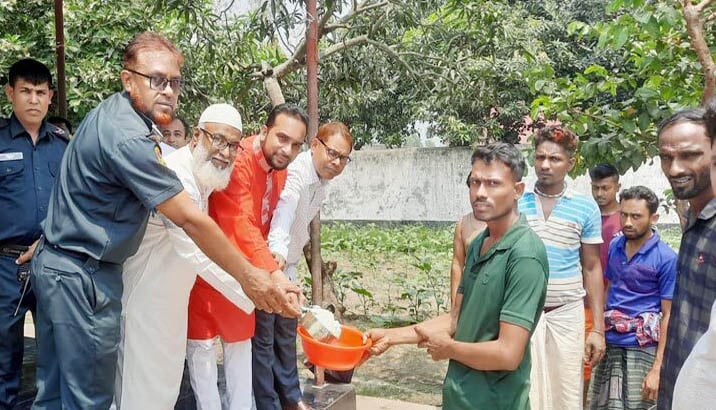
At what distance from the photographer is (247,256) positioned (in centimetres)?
314

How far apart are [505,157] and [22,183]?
2.68 meters

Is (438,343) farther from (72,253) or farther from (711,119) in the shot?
(72,253)

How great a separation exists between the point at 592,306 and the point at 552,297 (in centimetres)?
26

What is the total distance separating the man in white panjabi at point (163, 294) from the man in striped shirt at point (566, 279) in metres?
1.69

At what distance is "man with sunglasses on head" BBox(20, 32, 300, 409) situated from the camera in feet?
7.77

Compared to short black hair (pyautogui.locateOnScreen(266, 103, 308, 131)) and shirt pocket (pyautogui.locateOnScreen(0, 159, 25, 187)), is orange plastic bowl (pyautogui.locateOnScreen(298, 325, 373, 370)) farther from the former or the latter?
shirt pocket (pyautogui.locateOnScreen(0, 159, 25, 187))

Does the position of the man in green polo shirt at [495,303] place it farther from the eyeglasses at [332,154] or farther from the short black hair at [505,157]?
the eyeglasses at [332,154]

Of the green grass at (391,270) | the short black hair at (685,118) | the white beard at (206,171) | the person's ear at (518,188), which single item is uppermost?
the short black hair at (685,118)

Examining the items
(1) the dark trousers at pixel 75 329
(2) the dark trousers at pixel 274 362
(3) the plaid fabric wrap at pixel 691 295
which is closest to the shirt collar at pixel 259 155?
(2) the dark trousers at pixel 274 362

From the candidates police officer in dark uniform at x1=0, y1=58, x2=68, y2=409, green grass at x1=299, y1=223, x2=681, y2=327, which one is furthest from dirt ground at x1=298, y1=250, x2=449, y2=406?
police officer in dark uniform at x1=0, y1=58, x2=68, y2=409

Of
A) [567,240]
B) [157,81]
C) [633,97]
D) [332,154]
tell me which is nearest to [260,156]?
[332,154]

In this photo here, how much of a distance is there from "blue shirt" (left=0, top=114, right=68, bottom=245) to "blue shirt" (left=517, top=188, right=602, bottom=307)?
106 inches

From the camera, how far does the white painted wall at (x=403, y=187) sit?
15.5 m

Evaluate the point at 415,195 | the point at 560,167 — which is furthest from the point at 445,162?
the point at 560,167
